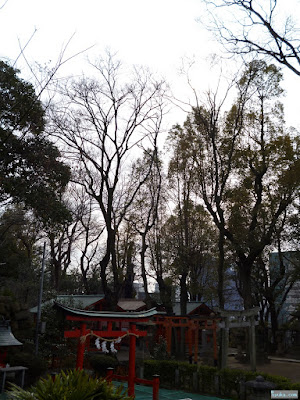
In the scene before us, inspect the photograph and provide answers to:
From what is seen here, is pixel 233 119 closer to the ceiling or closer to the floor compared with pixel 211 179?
closer to the ceiling

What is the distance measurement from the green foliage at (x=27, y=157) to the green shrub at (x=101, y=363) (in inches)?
260

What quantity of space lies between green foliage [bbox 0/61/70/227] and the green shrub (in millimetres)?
6610

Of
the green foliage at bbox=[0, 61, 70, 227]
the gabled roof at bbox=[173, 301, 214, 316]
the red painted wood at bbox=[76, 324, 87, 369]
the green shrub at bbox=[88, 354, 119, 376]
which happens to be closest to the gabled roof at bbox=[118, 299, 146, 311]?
the gabled roof at bbox=[173, 301, 214, 316]

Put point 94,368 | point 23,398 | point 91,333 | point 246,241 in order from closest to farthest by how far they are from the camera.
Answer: point 23,398 → point 91,333 → point 94,368 → point 246,241

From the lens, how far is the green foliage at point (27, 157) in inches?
489

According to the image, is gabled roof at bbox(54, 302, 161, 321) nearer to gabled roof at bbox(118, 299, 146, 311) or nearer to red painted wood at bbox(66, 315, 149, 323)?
red painted wood at bbox(66, 315, 149, 323)

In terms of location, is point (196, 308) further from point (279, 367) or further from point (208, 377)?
point (208, 377)

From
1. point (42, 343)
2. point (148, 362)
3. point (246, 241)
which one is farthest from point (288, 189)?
point (42, 343)

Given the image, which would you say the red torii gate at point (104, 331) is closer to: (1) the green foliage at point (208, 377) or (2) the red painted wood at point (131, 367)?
(2) the red painted wood at point (131, 367)

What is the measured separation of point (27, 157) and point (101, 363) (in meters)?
9.45

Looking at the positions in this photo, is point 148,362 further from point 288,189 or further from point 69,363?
point 288,189

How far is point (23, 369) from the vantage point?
11766 millimetres

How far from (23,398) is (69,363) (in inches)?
482

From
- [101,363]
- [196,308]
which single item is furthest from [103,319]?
[196,308]
